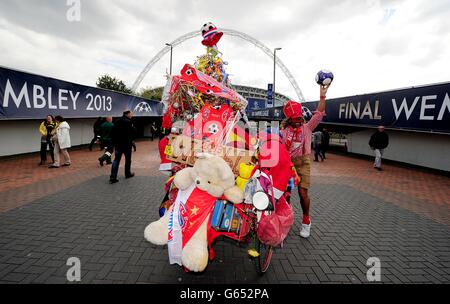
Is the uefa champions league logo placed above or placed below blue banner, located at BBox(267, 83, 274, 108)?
below

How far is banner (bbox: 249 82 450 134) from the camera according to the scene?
27.7ft

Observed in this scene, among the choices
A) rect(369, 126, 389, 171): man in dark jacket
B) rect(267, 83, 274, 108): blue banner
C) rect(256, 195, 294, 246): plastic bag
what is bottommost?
rect(256, 195, 294, 246): plastic bag

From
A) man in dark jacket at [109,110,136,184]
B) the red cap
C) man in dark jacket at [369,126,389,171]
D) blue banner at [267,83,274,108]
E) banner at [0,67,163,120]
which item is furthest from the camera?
blue banner at [267,83,274,108]

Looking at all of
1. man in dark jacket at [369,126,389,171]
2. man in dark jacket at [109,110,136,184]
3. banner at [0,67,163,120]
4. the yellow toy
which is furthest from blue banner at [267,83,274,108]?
the yellow toy

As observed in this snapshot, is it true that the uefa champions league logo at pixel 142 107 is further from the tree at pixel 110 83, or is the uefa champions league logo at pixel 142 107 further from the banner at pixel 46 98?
the tree at pixel 110 83

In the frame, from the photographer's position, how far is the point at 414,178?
8.95 meters

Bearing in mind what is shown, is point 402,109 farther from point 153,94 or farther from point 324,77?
point 153,94

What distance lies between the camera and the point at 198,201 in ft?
7.82

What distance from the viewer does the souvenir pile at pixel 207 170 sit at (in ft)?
7.66

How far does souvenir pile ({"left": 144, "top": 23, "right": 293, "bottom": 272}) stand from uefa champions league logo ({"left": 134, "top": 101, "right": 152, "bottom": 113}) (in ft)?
49.4

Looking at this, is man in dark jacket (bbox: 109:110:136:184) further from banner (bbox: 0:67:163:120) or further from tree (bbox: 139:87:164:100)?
tree (bbox: 139:87:164:100)

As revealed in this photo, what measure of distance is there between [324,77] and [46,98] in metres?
10.1

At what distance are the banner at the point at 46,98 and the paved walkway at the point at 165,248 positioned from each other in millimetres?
2391
